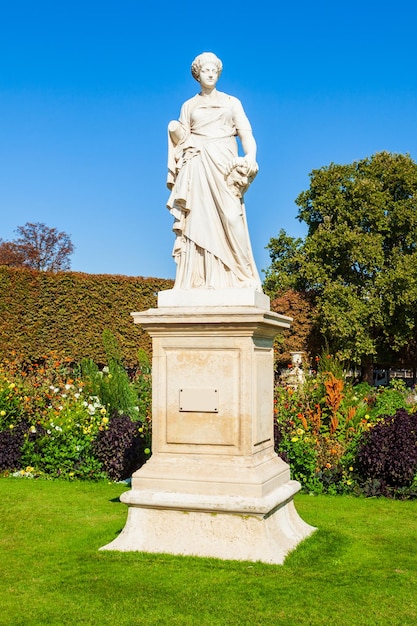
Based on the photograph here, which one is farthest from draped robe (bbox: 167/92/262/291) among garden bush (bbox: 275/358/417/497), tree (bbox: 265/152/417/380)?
tree (bbox: 265/152/417/380)

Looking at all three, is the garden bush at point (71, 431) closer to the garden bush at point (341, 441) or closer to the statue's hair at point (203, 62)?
the garden bush at point (341, 441)

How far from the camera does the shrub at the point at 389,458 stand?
8.03m

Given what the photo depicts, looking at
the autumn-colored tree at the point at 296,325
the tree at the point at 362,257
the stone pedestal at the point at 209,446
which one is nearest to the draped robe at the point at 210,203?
the stone pedestal at the point at 209,446

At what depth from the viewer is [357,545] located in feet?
19.1

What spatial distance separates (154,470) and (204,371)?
85cm

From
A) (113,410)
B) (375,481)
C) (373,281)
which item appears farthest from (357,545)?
(373,281)

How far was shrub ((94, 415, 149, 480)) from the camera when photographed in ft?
29.9

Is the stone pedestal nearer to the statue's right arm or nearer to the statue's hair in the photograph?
the statue's right arm

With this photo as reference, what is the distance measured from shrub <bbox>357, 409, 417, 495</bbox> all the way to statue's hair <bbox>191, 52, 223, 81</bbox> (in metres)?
4.44

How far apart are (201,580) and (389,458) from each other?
3875 mm

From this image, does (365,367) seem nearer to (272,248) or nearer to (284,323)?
(272,248)

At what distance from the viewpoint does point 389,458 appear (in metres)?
8.08

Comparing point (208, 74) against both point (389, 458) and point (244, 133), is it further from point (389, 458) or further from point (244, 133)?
point (389, 458)

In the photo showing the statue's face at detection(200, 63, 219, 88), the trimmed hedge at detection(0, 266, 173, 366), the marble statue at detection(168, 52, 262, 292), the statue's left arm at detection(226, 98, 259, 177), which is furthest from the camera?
the trimmed hedge at detection(0, 266, 173, 366)
